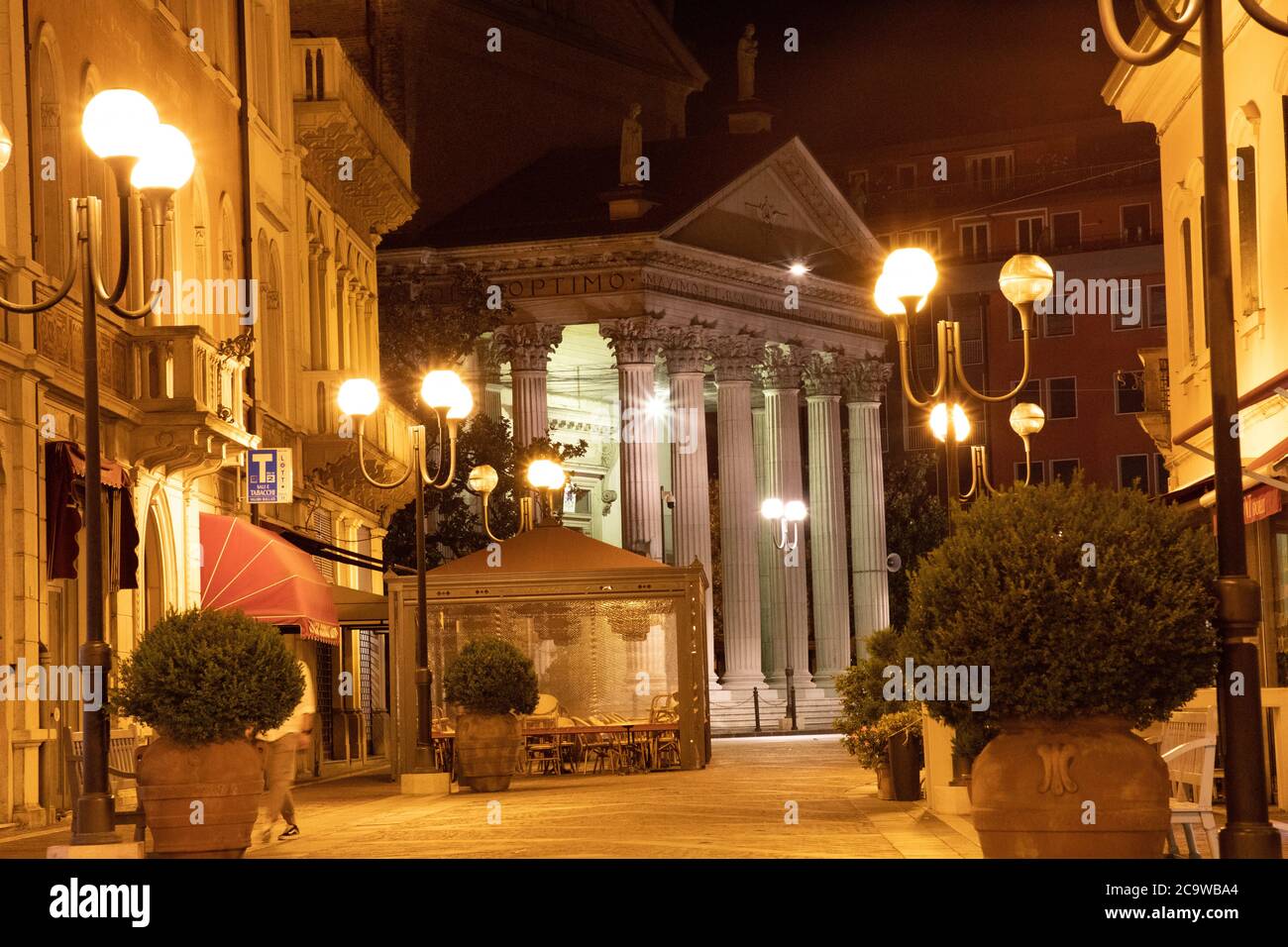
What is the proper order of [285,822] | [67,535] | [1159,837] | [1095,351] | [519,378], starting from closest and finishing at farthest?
[1159,837] < [285,822] < [67,535] < [519,378] < [1095,351]

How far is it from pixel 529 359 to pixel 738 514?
733 centimetres

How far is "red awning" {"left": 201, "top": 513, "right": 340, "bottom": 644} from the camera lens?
94.5ft

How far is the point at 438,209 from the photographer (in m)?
64.4

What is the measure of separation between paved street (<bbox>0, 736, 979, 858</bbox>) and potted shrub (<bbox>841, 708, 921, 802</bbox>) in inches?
14.4

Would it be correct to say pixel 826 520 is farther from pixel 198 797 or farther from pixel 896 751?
pixel 198 797

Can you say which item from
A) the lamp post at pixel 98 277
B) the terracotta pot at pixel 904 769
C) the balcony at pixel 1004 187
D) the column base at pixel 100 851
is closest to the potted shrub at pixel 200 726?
the lamp post at pixel 98 277

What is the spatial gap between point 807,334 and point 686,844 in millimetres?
48877

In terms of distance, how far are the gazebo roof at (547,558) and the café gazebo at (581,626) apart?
0.02 meters

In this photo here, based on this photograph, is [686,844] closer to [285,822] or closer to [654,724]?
[285,822]

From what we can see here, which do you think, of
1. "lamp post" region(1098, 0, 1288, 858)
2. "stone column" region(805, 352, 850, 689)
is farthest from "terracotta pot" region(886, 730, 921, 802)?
"stone column" region(805, 352, 850, 689)

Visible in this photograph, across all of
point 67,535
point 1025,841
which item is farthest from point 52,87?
point 1025,841

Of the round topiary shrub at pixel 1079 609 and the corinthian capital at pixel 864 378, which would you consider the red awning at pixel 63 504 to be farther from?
the corinthian capital at pixel 864 378

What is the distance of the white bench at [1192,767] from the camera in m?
12.5

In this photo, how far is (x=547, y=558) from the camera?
102 ft
